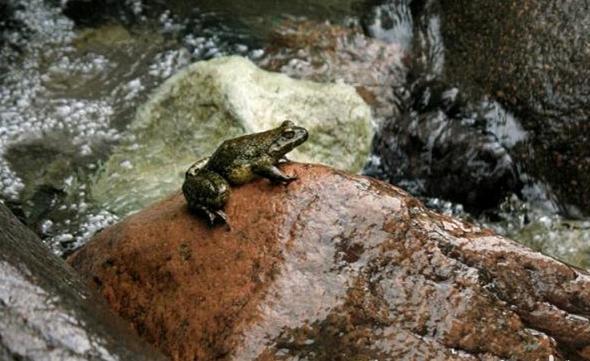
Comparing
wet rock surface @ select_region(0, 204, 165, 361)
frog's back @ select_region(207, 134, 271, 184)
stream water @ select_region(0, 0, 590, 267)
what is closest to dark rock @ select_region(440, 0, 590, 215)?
stream water @ select_region(0, 0, 590, 267)

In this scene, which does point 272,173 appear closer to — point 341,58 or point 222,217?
point 222,217

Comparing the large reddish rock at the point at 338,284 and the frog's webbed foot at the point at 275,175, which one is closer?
the large reddish rock at the point at 338,284

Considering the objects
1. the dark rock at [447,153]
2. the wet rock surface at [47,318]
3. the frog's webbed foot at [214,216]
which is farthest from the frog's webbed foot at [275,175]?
the dark rock at [447,153]

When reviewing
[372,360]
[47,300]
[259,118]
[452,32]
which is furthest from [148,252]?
[452,32]

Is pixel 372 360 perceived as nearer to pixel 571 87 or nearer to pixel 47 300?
pixel 47 300

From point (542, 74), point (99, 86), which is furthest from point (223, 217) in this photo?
point (99, 86)

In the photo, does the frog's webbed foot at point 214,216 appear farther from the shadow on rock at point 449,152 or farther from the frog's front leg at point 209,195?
the shadow on rock at point 449,152
